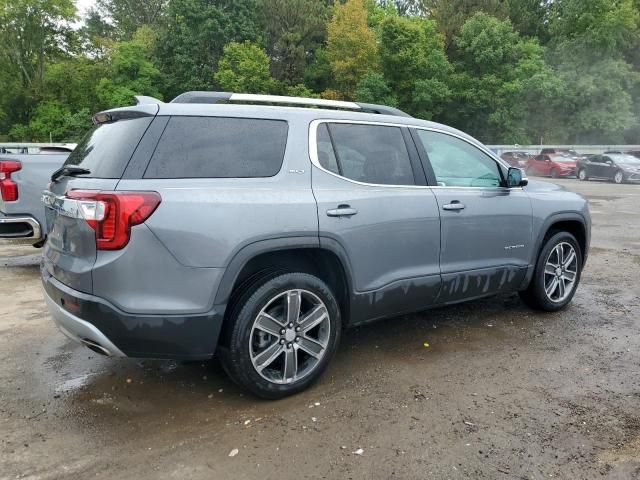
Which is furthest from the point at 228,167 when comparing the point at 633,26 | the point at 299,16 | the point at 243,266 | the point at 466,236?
the point at 299,16

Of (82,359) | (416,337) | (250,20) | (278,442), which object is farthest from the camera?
(250,20)

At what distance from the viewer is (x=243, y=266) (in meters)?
3.11

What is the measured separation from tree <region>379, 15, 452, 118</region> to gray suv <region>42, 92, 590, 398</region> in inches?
1659

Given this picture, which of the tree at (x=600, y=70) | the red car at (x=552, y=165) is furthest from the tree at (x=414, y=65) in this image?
the red car at (x=552, y=165)

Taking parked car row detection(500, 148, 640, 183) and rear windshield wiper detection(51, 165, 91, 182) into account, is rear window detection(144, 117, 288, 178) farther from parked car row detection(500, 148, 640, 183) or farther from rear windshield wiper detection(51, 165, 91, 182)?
parked car row detection(500, 148, 640, 183)

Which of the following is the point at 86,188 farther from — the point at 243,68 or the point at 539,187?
the point at 243,68

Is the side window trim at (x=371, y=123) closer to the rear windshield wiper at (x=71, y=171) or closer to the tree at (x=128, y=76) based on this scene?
the rear windshield wiper at (x=71, y=171)

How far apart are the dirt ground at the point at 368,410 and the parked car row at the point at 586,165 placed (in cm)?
2210

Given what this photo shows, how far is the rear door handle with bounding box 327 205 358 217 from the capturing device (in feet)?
11.3

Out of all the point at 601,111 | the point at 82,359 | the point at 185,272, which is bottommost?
the point at 82,359

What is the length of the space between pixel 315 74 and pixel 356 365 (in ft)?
162

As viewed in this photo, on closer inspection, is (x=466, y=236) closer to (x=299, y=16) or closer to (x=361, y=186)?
(x=361, y=186)

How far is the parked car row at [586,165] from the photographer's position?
23.9m

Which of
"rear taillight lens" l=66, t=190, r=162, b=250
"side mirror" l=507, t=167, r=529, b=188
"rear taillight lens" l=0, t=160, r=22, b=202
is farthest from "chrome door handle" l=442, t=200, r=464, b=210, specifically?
"rear taillight lens" l=0, t=160, r=22, b=202
